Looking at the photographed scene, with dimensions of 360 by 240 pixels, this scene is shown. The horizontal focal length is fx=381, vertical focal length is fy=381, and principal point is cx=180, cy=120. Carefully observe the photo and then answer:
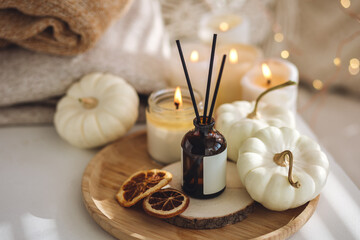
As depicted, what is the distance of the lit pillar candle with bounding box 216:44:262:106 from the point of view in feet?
3.10

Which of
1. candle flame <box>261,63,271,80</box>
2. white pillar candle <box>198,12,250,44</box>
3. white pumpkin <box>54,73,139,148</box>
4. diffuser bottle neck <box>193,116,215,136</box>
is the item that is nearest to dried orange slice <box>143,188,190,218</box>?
diffuser bottle neck <box>193,116,215,136</box>

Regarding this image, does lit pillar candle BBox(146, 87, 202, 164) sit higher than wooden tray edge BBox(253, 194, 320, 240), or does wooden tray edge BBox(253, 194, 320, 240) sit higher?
lit pillar candle BBox(146, 87, 202, 164)

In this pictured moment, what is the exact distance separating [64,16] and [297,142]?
536 millimetres

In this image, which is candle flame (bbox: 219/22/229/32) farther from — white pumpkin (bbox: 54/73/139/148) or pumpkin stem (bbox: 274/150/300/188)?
pumpkin stem (bbox: 274/150/300/188)

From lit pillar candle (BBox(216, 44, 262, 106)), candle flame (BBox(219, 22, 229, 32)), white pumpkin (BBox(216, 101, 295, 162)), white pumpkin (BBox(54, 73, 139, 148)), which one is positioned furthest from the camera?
candle flame (BBox(219, 22, 229, 32))

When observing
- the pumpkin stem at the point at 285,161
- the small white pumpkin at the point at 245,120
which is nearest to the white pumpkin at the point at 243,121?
the small white pumpkin at the point at 245,120

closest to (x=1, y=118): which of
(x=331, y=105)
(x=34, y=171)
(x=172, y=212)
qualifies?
(x=34, y=171)

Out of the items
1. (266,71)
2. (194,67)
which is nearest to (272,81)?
(266,71)

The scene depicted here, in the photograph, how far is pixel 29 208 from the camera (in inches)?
28.3

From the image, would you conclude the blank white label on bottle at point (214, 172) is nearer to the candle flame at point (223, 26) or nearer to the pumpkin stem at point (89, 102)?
the pumpkin stem at point (89, 102)

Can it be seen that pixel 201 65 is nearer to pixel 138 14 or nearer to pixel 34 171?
pixel 138 14

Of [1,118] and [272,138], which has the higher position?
[272,138]

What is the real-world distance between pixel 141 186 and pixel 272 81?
0.42 metres

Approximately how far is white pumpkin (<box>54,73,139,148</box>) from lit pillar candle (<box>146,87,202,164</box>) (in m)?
0.07
